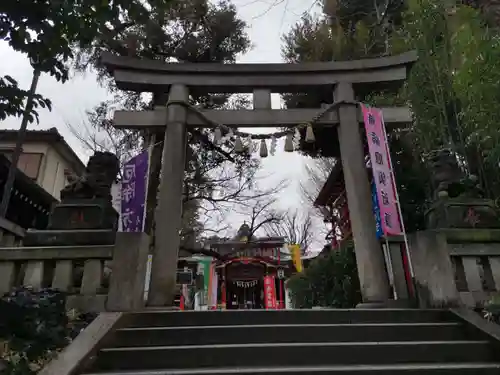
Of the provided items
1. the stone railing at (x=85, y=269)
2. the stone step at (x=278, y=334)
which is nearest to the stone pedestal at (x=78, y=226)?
the stone railing at (x=85, y=269)

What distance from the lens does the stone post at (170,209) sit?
5.88m

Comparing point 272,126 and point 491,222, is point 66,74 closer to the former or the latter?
point 272,126

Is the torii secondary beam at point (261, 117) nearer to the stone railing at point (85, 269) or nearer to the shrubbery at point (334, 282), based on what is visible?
the stone railing at point (85, 269)

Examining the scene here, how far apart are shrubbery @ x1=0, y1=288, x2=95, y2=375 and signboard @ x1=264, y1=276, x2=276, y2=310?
16.8 meters

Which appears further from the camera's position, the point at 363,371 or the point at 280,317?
the point at 280,317

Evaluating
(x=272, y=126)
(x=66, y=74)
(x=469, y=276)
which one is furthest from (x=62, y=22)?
(x=469, y=276)

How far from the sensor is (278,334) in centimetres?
396

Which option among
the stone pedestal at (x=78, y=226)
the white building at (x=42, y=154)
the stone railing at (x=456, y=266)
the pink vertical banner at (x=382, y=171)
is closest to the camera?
the stone railing at (x=456, y=266)

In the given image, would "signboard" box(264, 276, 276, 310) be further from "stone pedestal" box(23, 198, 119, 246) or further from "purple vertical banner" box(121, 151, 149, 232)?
Result: "stone pedestal" box(23, 198, 119, 246)

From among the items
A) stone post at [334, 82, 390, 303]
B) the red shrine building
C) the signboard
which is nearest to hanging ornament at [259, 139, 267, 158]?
stone post at [334, 82, 390, 303]

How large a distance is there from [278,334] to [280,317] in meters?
0.37

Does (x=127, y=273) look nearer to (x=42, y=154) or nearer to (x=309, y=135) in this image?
(x=309, y=135)

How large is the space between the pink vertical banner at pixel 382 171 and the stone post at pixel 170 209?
11.5ft

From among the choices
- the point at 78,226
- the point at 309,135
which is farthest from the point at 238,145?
the point at 78,226
